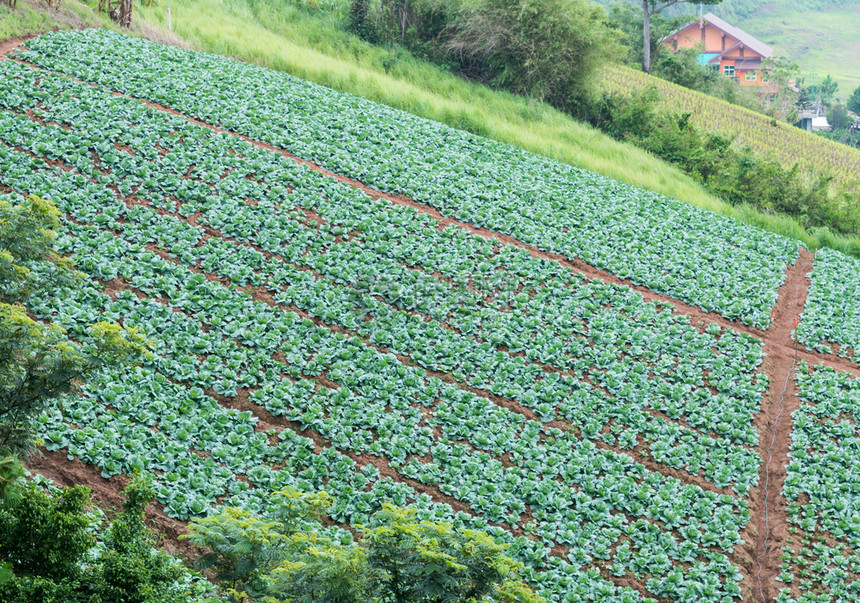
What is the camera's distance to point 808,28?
286ft

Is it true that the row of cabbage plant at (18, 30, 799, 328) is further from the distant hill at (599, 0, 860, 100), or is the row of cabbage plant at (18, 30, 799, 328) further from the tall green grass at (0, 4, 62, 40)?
the distant hill at (599, 0, 860, 100)

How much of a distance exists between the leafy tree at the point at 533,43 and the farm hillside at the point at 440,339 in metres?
8.11

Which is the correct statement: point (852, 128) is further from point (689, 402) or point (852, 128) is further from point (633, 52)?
point (689, 402)

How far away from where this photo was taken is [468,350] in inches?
383

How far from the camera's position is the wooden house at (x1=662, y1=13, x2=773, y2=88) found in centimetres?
5697

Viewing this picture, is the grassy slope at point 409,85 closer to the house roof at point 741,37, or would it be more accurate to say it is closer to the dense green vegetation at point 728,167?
the dense green vegetation at point 728,167

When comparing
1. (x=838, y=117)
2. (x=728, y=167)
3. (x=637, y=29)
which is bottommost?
(x=728, y=167)

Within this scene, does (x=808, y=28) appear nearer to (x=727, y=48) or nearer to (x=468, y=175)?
(x=727, y=48)

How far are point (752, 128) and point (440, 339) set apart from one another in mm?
25420

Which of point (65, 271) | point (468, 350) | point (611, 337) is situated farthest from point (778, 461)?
point (65, 271)

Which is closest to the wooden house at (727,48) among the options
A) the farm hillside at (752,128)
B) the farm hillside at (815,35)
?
Result: the farm hillside at (815,35)

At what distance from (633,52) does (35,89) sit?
113 ft

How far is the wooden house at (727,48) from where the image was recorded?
56969 millimetres

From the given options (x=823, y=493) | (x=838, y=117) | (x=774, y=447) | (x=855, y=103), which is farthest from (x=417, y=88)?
(x=838, y=117)
